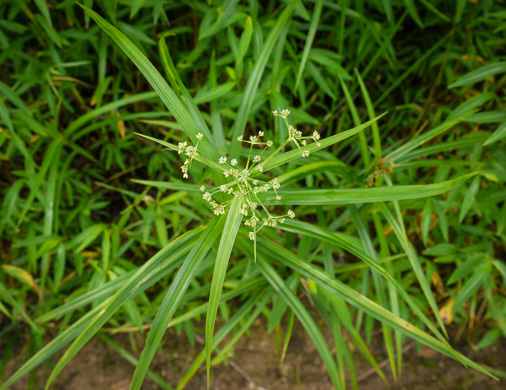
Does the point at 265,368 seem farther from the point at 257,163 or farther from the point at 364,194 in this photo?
the point at 364,194

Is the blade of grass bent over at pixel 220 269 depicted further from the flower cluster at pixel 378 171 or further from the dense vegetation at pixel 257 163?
the flower cluster at pixel 378 171

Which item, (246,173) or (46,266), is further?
(46,266)

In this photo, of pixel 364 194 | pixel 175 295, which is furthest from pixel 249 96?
pixel 175 295

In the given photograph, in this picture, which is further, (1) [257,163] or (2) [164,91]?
(1) [257,163]

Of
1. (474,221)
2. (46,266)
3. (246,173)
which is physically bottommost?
(474,221)

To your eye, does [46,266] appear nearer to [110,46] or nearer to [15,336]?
[15,336]

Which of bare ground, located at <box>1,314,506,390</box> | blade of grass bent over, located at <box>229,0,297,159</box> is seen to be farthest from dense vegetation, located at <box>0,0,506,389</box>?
bare ground, located at <box>1,314,506,390</box>

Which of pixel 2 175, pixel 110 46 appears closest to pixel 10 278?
pixel 2 175

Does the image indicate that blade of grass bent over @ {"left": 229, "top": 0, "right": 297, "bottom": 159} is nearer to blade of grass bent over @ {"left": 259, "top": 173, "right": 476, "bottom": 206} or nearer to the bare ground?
blade of grass bent over @ {"left": 259, "top": 173, "right": 476, "bottom": 206}
